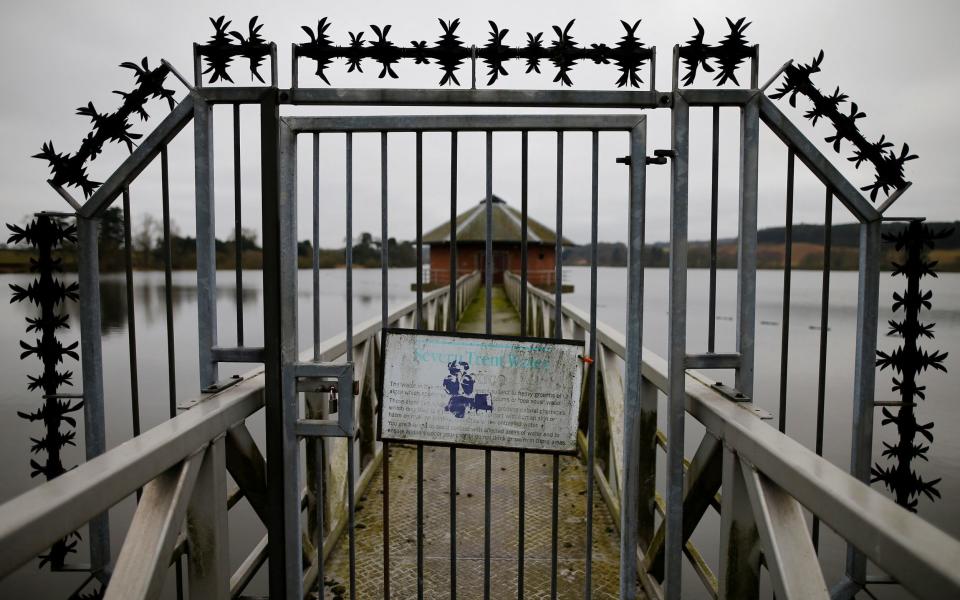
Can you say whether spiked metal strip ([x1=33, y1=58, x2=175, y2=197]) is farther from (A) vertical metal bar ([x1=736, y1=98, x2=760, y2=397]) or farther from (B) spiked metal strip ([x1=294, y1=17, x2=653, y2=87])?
(A) vertical metal bar ([x1=736, y1=98, x2=760, y2=397])

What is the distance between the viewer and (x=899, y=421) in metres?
2.43

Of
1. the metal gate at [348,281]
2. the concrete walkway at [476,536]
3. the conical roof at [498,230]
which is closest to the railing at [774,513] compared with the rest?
the metal gate at [348,281]

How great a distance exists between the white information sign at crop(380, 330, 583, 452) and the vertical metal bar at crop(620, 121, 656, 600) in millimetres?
219

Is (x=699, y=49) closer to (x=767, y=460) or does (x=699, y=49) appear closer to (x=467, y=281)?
(x=767, y=460)

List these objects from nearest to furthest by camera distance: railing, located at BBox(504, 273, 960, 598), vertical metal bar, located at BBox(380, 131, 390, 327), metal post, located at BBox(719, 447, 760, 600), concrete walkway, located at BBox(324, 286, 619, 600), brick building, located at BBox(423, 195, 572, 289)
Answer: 1. railing, located at BBox(504, 273, 960, 598)
2. metal post, located at BBox(719, 447, 760, 600)
3. vertical metal bar, located at BBox(380, 131, 390, 327)
4. concrete walkway, located at BBox(324, 286, 619, 600)
5. brick building, located at BBox(423, 195, 572, 289)

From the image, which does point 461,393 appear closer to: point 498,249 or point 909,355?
point 909,355

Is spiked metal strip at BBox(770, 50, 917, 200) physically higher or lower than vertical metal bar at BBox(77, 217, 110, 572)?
higher

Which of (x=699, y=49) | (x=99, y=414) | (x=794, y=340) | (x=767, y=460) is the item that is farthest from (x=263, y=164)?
(x=794, y=340)

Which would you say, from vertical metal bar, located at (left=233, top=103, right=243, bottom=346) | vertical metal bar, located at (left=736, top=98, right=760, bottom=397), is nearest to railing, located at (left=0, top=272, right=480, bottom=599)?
vertical metal bar, located at (left=233, top=103, right=243, bottom=346)

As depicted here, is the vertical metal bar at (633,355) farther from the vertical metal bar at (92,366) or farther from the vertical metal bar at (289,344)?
the vertical metal bar at (92,366)

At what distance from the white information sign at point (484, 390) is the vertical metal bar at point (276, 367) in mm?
426

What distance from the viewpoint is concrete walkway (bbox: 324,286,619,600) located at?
9.46ft

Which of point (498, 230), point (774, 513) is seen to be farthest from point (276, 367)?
point (498, 230)

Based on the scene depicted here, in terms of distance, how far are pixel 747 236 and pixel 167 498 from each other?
2.30 meters
